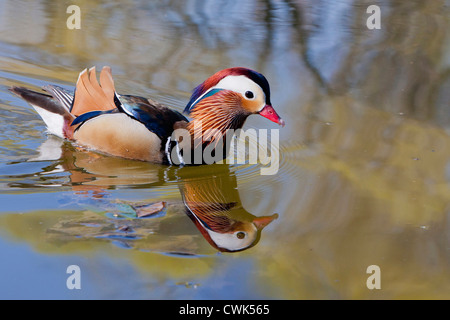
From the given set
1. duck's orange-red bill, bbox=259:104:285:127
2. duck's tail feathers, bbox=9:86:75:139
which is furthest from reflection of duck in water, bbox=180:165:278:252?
duck's tail feathers, bbox=9:86:75:139

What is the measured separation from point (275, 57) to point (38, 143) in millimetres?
3182

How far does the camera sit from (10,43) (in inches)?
307

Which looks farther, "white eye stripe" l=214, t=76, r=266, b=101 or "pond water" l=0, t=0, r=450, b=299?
"white eye stripe" l=214, t=76, r=266, b=101

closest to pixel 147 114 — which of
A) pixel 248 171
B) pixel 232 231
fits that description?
pixel 248 171

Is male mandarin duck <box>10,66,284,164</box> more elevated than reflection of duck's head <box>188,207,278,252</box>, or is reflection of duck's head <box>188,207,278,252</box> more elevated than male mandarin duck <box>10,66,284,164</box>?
male mandarin duck <box>10,66,284,164</box>

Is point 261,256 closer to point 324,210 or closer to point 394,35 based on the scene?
point 324,210

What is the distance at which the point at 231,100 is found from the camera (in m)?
5.52

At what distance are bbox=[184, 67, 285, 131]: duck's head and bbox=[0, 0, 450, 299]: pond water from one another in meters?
0.44

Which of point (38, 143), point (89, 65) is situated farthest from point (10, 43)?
point (38, 143)

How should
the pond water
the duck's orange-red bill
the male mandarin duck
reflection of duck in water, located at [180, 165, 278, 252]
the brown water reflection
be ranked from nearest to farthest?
the pond water → the brown water reflection → reflection of duck in water, located at [180, 165, 278, 252] → the duck's orange-red bill → the male mandarin duck

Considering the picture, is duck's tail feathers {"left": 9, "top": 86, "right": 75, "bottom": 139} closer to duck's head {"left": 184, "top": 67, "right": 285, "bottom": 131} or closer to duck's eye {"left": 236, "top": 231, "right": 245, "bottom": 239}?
duck's head {"left": 184, "top": 67, "right": 285, "bottom": 131}

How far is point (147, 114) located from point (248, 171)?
95 centimetres

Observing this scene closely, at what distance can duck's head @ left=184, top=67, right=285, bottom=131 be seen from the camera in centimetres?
524

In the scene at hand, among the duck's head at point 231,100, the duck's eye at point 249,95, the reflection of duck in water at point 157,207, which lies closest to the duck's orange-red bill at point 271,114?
the duck's head at point 231,100
